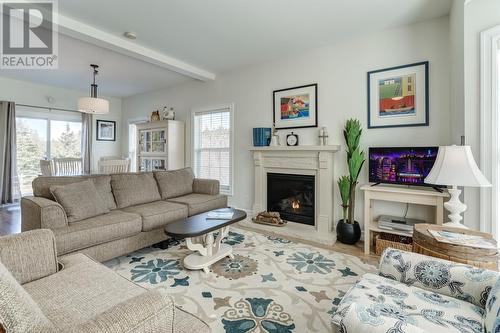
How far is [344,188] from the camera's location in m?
3.02

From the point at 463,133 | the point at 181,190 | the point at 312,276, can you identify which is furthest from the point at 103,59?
the point at 463,133

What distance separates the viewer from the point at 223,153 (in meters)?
4.59

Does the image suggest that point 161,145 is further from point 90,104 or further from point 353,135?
point 353,135

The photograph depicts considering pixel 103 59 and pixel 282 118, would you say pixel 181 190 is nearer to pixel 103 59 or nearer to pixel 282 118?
pixel 282 118

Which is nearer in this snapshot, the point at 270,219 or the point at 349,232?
the point at 349,232

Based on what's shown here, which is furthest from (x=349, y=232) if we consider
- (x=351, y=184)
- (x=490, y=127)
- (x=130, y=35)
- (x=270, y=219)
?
(x=130, y=35)

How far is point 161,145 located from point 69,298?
419 cm

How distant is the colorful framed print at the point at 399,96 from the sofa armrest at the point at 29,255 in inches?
129

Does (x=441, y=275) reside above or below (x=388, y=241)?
above

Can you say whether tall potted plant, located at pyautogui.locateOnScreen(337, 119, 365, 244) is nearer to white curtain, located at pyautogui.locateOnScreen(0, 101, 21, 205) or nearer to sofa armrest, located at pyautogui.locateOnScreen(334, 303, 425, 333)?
sofa armrest, located at pyautogui.locateOnScreen(334, 303, 425, 333)

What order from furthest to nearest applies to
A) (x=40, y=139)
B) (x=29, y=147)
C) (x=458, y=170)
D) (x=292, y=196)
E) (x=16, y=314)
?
(x=40, y=139) → (x=29, y=147) → (x=292, y=196) → (x=458, y=170) → (x=16, y=314)

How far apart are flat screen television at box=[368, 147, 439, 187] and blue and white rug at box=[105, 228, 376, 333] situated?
3.35 feet

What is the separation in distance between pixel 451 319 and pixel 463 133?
1.64m

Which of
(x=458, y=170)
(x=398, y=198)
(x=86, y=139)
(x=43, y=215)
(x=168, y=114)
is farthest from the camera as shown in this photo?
(x=86, y=139)
